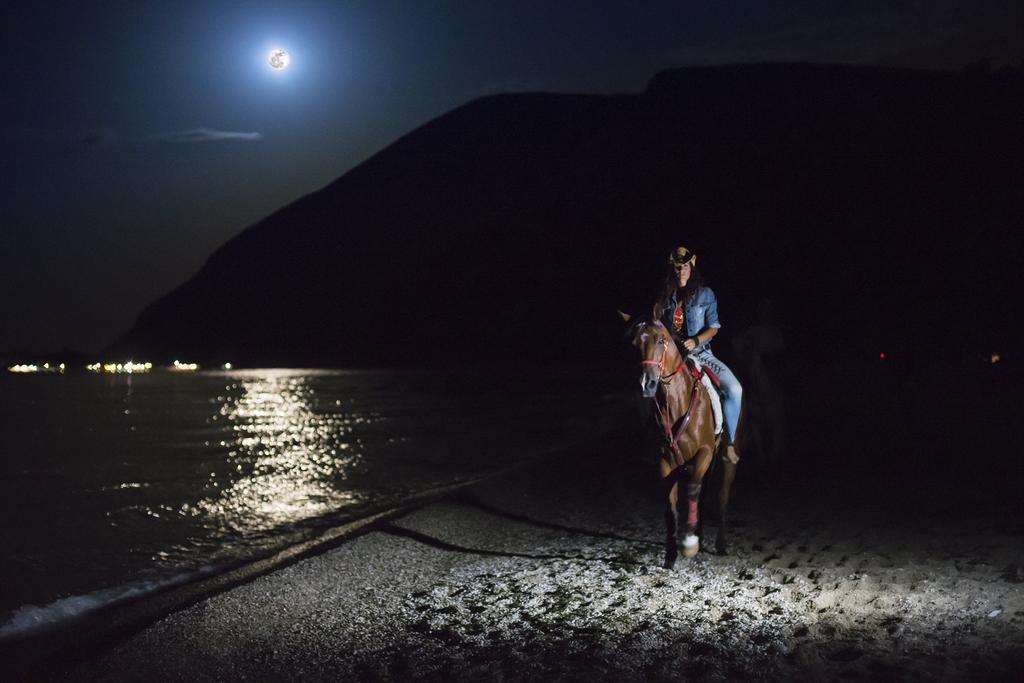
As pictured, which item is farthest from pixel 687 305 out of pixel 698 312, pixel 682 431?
pixel 682 431

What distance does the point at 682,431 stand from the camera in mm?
Answer: 8242

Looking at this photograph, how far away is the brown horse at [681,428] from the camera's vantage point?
7.80m

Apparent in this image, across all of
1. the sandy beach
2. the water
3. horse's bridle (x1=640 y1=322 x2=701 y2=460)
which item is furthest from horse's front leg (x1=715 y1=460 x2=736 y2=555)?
the water

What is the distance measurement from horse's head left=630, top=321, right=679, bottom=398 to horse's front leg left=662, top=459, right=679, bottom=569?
1152 mm

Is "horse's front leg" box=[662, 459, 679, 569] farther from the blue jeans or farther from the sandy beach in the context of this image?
the blue jeans

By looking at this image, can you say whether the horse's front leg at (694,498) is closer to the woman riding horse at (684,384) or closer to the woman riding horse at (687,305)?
the woman riding horse at (684,384)

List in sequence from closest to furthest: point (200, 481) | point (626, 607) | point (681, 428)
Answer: point (626, 607), point (681, 428), point (200, 481)

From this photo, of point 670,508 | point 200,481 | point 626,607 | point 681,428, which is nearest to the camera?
point 626,607

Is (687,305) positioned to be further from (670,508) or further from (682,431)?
(670,508)

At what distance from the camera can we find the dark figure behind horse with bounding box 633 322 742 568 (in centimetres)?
789

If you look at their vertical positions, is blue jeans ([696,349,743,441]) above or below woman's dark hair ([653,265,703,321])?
below

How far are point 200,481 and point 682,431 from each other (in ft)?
44.2

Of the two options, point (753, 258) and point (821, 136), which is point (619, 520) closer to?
point (753, 258)

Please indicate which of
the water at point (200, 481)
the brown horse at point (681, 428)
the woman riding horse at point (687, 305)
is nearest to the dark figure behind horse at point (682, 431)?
the brown horse at point (681, 428)
